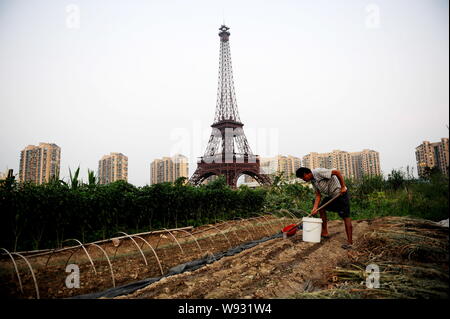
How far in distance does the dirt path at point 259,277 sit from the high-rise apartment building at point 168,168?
3148cm

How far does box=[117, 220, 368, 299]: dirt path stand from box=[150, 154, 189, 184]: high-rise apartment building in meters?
31.5

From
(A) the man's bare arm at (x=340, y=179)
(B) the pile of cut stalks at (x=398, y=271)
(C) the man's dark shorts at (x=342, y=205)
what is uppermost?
(A) the man's bare arm at (x=340, y=179)

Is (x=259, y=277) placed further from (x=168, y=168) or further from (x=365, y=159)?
(x=168, y=168)

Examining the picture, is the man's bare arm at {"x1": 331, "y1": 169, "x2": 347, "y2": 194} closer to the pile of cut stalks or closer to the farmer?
the farmer

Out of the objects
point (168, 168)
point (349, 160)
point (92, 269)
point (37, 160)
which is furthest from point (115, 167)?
point (349, 160)

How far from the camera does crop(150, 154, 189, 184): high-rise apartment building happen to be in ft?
115

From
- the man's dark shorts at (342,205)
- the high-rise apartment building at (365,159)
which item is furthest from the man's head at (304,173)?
the high-rise apartment building at (365,159)

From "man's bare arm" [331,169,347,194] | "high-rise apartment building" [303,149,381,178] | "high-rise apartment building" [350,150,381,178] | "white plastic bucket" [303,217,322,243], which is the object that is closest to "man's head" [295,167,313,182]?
"man's bare arm" [331,169,347,194]

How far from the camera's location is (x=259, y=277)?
2766 millimetres

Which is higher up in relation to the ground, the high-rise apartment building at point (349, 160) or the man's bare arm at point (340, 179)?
the high-rise apartment building at point (349, 160)

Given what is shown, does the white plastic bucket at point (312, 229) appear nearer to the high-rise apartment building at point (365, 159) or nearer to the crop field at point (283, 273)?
the crop field at point (283, 273)

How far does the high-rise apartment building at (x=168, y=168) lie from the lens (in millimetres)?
34938

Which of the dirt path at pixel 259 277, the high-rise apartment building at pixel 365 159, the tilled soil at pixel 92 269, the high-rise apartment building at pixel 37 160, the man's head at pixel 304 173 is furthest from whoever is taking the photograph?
the high-rise apartment building at pixel 365 159

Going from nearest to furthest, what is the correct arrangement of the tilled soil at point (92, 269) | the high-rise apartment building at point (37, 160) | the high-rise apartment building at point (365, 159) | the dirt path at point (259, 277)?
1. the dirt path at point (259, 277)
2. the tilled soil at point (92, 269)
3. the high-rise apartment building at point (37, 160)
4. the high-rise apartment building at point (365, 159)
